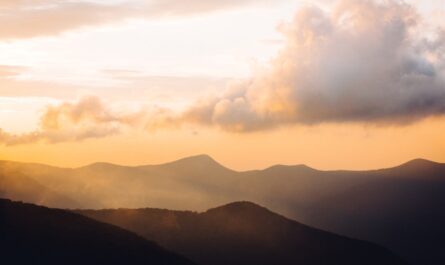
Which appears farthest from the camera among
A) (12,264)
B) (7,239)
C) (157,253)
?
(157,253)

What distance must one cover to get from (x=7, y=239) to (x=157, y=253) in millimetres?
32107

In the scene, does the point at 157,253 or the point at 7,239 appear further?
the point at 157,253

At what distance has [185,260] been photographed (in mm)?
164750

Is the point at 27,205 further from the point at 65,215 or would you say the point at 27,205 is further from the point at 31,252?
the point at 31,252

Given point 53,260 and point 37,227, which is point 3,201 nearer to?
point 37,227

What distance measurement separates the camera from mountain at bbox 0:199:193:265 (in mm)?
146000

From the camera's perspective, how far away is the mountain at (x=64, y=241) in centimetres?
14600

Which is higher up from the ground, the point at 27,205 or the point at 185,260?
the point at 27,205

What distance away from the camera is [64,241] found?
154 meters

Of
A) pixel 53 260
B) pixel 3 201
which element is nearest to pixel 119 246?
pixel 53 260

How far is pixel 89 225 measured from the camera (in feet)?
546

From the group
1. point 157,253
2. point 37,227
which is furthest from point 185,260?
point 37,227

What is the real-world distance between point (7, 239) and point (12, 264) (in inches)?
565

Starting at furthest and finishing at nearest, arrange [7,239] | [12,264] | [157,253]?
[157,253] → [7,239] → [12,264]
